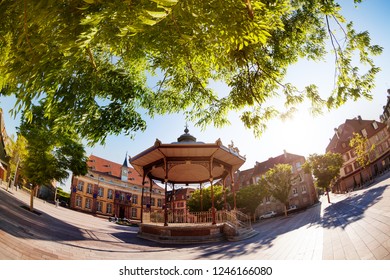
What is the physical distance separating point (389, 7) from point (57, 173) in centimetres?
1177

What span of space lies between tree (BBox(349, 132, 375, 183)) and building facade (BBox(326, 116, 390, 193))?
3 cm

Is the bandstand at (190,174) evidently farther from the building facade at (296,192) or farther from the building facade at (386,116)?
the building facade at (296,192)

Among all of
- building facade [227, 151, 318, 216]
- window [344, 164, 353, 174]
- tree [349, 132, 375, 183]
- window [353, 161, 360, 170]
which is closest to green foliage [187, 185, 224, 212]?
building facade [227, 151, 318, 216]

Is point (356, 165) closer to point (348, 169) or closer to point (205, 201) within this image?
point (348, 169)

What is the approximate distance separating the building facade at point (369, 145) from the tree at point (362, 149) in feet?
0.09

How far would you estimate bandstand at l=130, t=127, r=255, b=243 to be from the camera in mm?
6891

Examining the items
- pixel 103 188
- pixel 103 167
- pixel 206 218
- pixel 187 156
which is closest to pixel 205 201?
pixel 206 218

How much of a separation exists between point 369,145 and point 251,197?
2314 centimetres

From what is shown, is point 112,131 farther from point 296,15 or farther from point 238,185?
point 238,185

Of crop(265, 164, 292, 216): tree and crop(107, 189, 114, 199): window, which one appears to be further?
crop(265, 164, 292, 216): tree

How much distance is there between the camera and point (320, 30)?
4.34m

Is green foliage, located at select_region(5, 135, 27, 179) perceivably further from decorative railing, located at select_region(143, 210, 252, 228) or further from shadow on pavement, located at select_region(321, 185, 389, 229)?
shadow on pavement, located at select_region(321, 185, 389, 229)

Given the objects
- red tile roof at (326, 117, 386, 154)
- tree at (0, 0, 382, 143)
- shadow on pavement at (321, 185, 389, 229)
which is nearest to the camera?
tree at (0, 0, 382, 143)
